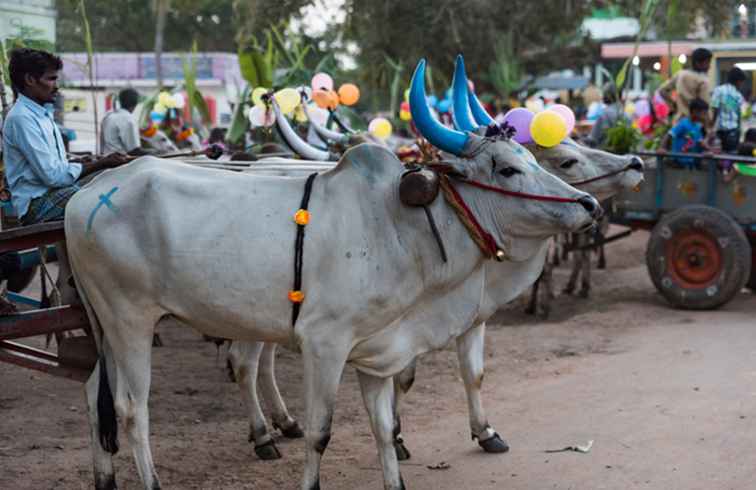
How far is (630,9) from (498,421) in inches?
888

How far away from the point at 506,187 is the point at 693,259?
579 centimetres

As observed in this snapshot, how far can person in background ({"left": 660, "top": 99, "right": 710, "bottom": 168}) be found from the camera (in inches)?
427

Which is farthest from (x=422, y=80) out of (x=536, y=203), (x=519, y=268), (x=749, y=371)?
(x=749, y=371)

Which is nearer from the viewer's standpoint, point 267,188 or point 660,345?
point 267,188

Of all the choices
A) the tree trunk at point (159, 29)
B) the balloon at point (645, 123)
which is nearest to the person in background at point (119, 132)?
the balloon at point (645, 123)

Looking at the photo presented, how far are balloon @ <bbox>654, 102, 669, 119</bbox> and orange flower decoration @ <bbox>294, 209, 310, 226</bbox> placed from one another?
1029 centimetres

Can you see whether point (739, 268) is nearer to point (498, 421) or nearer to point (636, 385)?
point (636, 385)

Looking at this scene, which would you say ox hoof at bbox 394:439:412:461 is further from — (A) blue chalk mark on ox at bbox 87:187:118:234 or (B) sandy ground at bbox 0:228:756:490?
(A) blue chalk mark on ox at bbox 87:187:118:234

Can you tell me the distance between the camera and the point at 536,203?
4926 millimetres

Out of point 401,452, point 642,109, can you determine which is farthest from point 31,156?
point 642,109

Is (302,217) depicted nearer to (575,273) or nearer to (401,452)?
(401,452)

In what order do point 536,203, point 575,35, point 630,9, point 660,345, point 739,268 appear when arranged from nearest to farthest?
point 536,203 → point 660,345 → point 739,268 → point 630,9 → point 575,35

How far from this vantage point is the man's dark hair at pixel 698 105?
35.6 feet

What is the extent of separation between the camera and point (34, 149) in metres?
5.19
